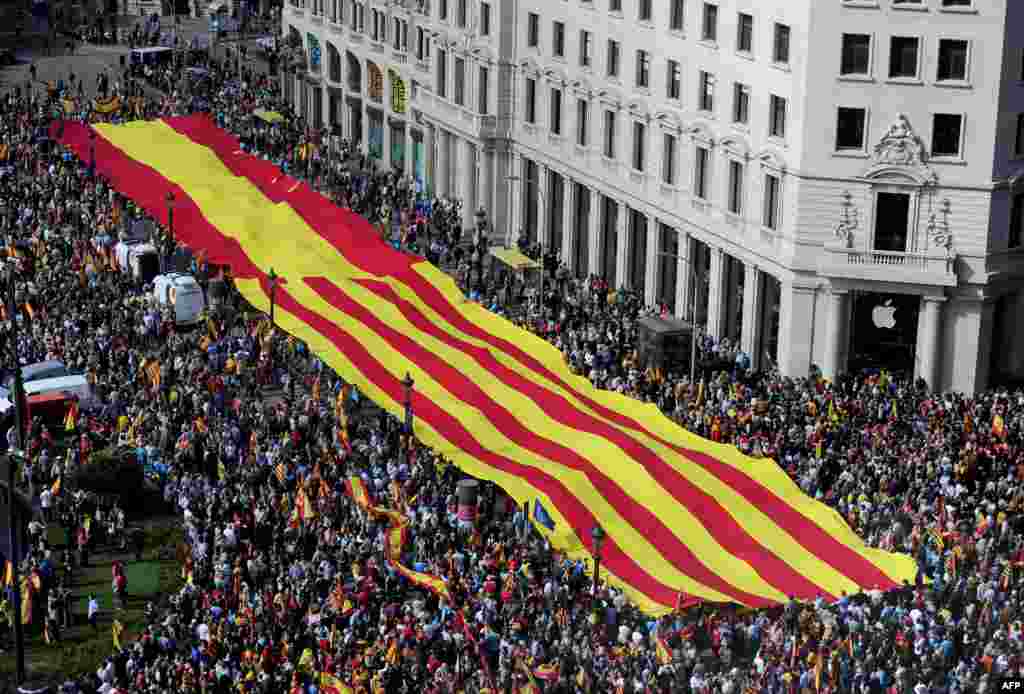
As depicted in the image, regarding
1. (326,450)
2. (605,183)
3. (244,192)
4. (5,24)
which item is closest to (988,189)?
(605,183)

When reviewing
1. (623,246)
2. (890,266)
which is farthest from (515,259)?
(890,266)

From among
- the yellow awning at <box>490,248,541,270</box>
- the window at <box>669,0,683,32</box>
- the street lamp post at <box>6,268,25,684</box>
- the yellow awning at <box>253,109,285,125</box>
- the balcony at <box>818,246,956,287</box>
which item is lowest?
the yellow awning at <box>490,248,541,270</box>

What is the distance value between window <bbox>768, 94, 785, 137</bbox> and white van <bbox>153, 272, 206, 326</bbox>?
24.9 meters

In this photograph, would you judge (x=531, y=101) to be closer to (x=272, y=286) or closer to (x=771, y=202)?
(x=771, y=202)

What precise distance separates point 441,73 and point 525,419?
45.1 m

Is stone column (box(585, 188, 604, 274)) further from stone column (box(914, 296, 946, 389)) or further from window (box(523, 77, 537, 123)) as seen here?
stone column (box(914, 296, 946, 389))

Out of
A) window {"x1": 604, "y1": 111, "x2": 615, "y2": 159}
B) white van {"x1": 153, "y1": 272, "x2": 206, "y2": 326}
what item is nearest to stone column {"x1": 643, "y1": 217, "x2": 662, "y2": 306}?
window {"x1": 604, "y1": 111, "x2": 615, "y2": 159}

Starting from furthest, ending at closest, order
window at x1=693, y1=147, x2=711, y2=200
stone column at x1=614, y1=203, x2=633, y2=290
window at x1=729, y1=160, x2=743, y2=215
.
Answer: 1. stone column at x1=614, y1=203, x2=633, y2=290
2. window at x1=693, y1=147, x2=711, y2=200
3. window at x1=729, y1=160, x2=743, y2=215

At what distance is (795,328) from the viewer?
3159 inches

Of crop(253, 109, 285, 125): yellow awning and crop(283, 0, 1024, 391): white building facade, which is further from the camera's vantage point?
crop(253, 109, 285, 125): yellow awning

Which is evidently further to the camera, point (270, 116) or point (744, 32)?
point (270, 116)

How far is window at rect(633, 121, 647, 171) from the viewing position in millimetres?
89938

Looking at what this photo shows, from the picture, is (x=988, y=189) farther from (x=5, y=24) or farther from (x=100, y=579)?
(x=5, y=24)

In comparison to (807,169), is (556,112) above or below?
below
